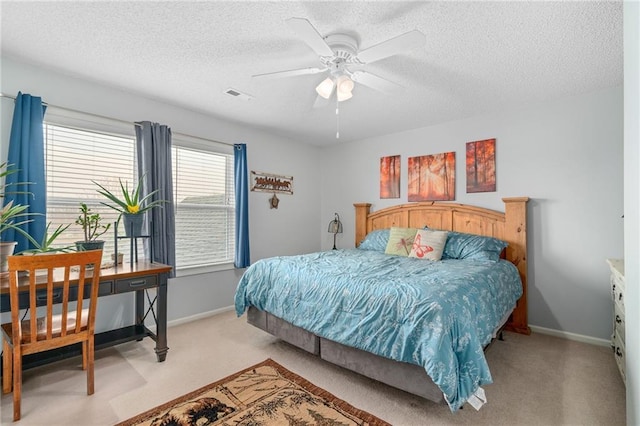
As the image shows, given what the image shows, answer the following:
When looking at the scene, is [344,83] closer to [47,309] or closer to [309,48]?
[309,48]

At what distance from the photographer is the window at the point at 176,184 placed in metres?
2.74

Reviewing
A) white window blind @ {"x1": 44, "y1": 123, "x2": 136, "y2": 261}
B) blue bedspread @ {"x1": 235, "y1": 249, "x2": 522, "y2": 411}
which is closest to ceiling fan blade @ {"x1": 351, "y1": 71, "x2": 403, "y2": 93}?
blue bedspread @ {"x1": 235, "y1": 249, "x2": 522, "y2": 411}

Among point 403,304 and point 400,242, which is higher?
point 400,242

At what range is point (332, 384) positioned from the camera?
2213 millimetres

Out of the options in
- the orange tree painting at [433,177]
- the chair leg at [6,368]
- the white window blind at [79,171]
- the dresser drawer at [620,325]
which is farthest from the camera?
the orange tree painting at [433,177]

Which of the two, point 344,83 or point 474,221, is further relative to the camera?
point 474,221

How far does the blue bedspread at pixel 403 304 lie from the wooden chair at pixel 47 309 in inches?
48.7

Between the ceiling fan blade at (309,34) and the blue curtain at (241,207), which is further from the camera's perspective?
the blue curtain at (241,207)

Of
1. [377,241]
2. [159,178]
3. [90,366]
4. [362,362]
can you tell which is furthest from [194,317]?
[377,241]

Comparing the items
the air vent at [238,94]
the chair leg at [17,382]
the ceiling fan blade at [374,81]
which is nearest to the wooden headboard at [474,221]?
the ceiling fan blade at [374,81]

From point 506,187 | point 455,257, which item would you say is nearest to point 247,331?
point 455,257

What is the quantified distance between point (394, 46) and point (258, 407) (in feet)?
7.90

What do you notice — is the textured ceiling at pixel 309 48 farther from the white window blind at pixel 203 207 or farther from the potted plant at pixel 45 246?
the potted plant at pixel 45 246

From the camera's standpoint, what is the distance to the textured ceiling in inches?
72.4
